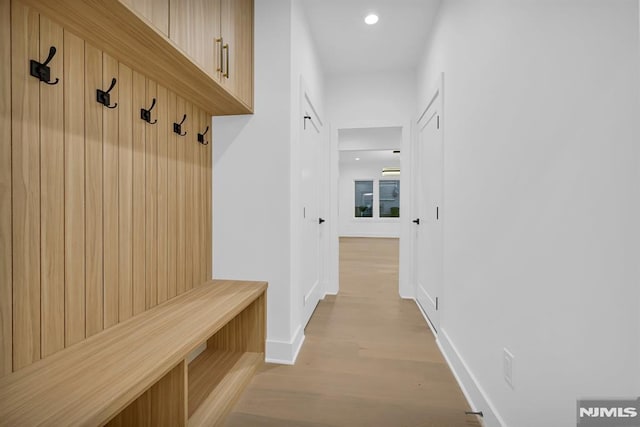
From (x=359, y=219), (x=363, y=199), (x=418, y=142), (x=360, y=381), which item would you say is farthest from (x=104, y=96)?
(x=363, y=199)

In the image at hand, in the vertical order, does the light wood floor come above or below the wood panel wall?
below

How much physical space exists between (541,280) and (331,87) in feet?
10.4

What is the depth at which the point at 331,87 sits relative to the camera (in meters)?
3.63

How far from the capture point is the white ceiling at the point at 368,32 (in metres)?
2.47

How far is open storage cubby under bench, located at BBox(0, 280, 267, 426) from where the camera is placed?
829 millimetres

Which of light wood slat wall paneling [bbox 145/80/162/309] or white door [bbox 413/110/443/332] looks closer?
light wood slat wall paneling [bbox 145/80/162/309]

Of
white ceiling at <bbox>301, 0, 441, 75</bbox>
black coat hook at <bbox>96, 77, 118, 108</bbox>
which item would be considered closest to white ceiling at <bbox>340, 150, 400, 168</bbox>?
white ceiling at <bbox>301, 0, 441, 75</bbox>

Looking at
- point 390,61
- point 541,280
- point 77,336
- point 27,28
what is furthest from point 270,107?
point 390,61

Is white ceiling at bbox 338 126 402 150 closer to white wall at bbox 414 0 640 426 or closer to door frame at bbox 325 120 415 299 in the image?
door frame at bbox 325 120 415 299

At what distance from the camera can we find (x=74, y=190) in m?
1.16

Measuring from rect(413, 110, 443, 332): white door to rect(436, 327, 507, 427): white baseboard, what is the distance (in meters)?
0.33

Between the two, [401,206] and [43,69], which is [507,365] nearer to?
[43,69]

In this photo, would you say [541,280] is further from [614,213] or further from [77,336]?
[77,336]

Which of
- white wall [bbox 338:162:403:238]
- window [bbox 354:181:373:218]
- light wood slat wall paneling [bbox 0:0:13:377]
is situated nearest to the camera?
light wood slat wall paneling [bbox 0:0:13:377]
